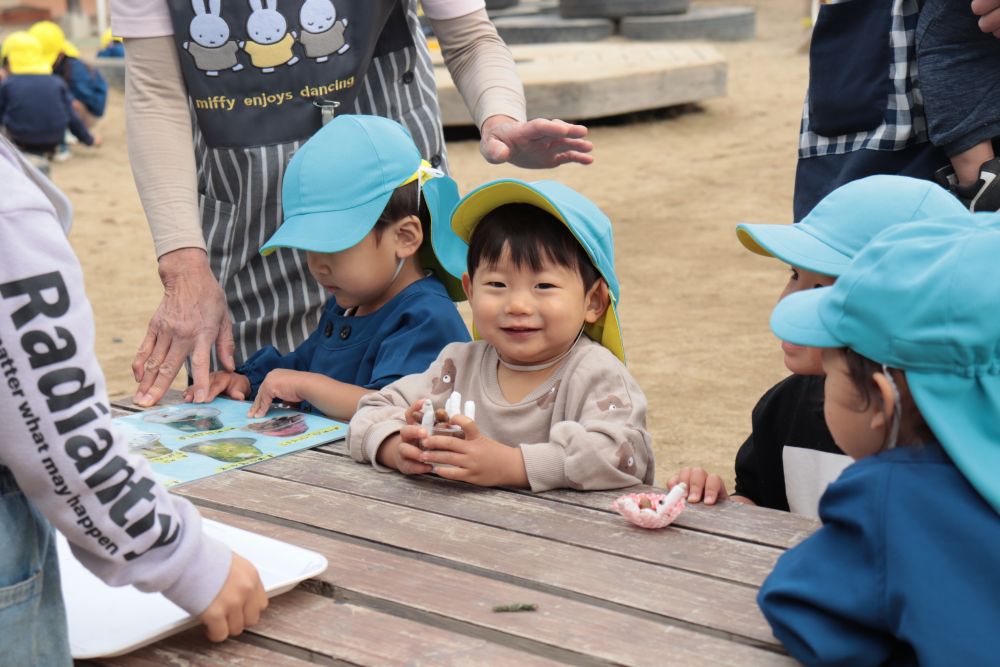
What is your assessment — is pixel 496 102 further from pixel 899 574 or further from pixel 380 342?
pixel 899 574

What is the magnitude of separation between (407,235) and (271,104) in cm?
45

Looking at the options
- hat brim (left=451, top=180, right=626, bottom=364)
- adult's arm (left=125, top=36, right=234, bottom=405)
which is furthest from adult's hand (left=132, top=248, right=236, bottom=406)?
hat brim (left=451, top=180, right=626, bottom=364)

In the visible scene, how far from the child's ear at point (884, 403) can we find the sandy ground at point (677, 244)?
250cm

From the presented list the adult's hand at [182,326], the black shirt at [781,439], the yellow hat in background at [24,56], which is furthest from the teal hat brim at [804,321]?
the yellow hat in background at [24,56]

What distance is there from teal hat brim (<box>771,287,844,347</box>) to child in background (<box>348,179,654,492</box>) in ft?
1.83

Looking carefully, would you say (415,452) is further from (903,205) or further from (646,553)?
(903,205)

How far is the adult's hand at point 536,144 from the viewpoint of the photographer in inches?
100

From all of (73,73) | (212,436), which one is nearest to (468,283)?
(212,436)

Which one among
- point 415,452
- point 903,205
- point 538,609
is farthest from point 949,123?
point 538,609

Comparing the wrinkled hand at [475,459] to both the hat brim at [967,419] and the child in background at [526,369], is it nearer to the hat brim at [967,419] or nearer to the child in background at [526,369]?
the child in background at [526,369]

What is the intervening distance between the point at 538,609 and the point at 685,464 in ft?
8.26

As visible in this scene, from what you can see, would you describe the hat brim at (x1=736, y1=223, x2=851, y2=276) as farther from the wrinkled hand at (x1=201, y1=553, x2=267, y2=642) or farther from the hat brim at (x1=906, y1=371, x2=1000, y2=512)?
the wrinkled hand at (x1=201, y1=553, x2=267, y2=642)

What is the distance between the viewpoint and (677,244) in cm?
709

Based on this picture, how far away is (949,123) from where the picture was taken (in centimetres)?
245
